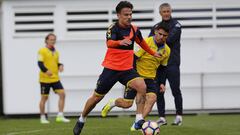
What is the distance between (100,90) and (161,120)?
2.94m

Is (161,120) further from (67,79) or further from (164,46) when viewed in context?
(67,79)

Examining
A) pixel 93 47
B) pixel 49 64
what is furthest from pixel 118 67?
pixel 93 47

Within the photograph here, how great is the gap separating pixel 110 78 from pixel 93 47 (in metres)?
8.13

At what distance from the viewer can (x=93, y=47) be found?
61.8 ft

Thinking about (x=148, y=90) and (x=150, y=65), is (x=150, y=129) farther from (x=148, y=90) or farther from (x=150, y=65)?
(x=150, y=65)

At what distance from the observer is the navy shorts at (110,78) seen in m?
10.7

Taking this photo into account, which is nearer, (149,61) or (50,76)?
(149,61)

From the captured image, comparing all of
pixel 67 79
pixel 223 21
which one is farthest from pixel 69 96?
pixel 223 21

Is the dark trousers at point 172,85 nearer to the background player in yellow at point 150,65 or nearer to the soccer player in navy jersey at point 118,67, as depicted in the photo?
the background player in yellow at point 150,65

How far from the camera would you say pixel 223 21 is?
19.0m

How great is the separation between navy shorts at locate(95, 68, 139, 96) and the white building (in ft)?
26.0

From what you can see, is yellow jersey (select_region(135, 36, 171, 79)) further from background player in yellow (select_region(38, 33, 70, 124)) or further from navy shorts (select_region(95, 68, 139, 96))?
background player in yellow (select_region(38, 33, 70, 124))

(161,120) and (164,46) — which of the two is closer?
(164,46)

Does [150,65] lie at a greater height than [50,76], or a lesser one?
greater
